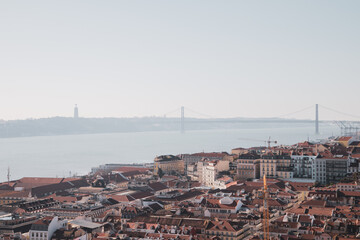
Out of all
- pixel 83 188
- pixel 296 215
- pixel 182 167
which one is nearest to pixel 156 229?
pixel 296 215

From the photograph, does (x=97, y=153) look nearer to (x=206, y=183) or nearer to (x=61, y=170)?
(x=61, y=170)

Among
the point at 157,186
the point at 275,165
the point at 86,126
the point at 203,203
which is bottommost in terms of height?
the point at 157,186

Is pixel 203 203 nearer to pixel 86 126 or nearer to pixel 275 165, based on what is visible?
pixel 275 165

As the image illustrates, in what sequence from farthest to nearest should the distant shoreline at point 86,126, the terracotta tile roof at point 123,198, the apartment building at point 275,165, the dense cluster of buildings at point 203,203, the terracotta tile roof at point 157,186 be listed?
the distant shoreline at point 86,126
the apartment building at point 275,165
the terracotta tile roof at point 157,186
the terracotta tile roof at point 123,198
the dense cluster of buildings at point 203,203

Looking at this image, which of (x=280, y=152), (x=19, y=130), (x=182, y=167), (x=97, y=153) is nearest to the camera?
(x=280, y=152)

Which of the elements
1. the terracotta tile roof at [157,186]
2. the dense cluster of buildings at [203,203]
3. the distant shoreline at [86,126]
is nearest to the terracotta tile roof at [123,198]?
the dense cluster of buildings at [203,203]

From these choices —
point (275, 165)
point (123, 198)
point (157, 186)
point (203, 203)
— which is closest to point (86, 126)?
point (157, 186)

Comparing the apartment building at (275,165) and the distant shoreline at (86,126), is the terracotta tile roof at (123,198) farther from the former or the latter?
the distant shoreline at (86,126)

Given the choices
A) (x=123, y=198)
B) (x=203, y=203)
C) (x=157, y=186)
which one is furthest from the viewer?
(x=157, y=186)
